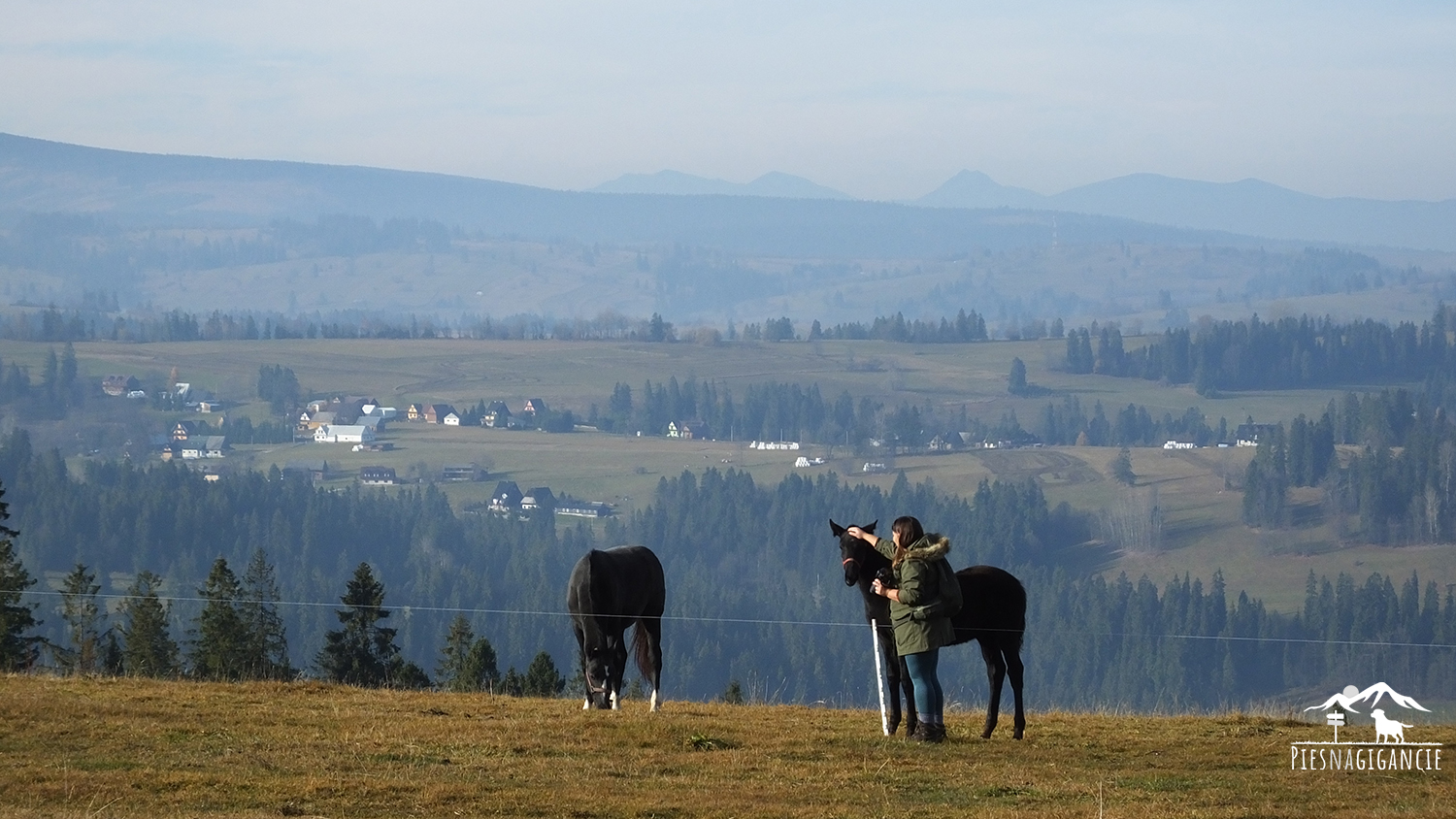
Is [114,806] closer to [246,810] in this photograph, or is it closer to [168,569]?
[246,810]

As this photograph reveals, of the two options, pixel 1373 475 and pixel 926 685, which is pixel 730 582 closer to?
pixel 1373 475

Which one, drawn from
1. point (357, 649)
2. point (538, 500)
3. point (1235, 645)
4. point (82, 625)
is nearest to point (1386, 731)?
point (357, 649)

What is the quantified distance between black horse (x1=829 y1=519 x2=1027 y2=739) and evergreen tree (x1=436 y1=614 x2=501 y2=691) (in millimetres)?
14775

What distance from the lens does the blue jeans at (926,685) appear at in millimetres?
14477

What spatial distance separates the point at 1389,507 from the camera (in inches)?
6363

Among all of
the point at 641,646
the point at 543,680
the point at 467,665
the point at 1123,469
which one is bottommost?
the point at 1123,469

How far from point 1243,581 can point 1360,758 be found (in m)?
134

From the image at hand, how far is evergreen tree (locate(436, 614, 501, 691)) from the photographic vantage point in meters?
32.8

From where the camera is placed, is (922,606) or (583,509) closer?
(922,606)

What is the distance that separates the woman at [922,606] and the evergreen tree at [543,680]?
1944cm

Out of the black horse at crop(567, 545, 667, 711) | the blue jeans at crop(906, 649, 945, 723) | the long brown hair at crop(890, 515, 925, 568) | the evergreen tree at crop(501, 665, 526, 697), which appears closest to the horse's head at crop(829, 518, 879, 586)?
the long brown hair at crop(890, 515, 925, 568)

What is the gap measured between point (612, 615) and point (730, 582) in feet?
459

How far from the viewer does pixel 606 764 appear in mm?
12961

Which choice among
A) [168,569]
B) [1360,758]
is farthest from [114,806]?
[168,569]
